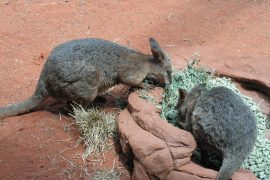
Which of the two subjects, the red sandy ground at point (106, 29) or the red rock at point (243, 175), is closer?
the red rock at point (243, 175)

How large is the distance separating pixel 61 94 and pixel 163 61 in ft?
4.86

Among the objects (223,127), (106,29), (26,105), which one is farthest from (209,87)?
(106,29)

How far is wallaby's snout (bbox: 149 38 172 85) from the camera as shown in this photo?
20.6ft

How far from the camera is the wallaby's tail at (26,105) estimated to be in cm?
621

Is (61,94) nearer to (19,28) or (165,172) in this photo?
(165,172)

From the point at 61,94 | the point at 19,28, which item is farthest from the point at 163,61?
the point at 19,28

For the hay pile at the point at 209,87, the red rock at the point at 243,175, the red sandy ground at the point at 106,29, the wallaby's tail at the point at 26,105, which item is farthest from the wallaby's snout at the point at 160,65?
the red rock at the point at 243,175

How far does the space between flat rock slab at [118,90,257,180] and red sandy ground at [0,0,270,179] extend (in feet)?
3.67

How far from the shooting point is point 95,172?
17.9 ft

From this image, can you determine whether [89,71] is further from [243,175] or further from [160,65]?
[243,175]

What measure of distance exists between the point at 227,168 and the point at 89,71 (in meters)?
2.31

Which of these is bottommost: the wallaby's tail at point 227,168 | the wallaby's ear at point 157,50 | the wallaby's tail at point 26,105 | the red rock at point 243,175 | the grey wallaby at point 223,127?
the wallaby's tail at point 26,105

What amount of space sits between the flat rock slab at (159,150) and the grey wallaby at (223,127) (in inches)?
7.1

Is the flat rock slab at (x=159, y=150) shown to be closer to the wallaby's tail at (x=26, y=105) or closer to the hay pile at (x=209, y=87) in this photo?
the hay pile at (x=209, y=87)
